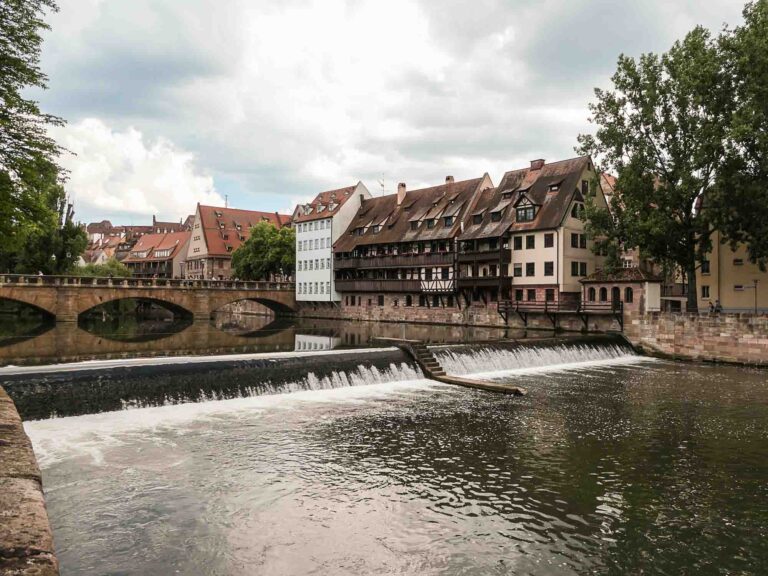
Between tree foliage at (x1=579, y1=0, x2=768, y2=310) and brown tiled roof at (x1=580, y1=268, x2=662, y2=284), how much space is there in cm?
135

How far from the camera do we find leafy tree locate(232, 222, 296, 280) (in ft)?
275

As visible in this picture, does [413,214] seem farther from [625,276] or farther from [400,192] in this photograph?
[625,276]

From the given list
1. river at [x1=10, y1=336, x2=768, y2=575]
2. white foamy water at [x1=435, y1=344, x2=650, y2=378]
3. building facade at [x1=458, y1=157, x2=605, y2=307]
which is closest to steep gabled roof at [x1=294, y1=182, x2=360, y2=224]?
building facade at [x1=458, y1=157, x2=605, y2=307]

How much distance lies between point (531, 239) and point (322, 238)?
31279 mm

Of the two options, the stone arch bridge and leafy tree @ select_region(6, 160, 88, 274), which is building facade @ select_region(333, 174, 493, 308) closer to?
the stone arch bridge

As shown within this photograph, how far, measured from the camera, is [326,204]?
80.1 meters

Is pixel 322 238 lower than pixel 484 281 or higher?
higher

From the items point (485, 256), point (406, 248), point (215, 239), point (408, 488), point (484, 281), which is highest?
point (215, 239)

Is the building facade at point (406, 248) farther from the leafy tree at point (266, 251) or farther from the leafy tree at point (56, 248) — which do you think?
the leafy tree at point (56, 248)

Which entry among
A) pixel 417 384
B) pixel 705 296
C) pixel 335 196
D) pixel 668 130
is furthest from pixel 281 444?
pixel 335 196

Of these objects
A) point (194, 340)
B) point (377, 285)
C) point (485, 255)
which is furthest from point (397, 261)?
point (194, 340)

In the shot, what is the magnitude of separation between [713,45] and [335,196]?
2009 inches

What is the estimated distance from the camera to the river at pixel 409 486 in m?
9.34

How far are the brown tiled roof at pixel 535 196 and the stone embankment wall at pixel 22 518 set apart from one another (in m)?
47.1
